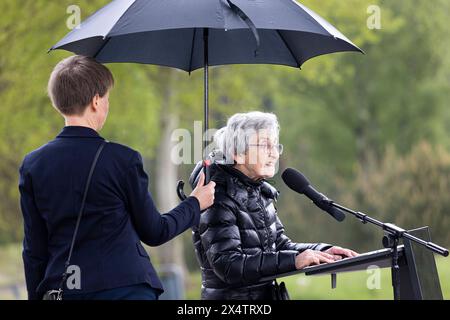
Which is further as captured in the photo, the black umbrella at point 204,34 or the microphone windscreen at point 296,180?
the microphone windscreen at point 296,180

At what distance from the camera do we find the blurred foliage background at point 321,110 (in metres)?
12.8

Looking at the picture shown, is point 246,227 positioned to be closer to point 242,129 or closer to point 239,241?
point 239,241

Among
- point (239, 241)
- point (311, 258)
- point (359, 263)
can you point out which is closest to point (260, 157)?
point (239, 241)

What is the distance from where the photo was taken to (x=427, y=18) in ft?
84.1

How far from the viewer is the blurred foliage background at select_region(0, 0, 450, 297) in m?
12.8

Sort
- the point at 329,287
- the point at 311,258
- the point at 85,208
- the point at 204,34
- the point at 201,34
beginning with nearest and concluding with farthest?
the point at 85,208 → the point at 311,258 → the point at 204,34 → the point at 201,34 → the point at 329,287

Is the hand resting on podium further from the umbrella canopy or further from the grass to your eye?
the grass

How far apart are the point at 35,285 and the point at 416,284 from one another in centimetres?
172

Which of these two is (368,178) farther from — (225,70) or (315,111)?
(315,111)

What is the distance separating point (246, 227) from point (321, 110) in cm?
2378

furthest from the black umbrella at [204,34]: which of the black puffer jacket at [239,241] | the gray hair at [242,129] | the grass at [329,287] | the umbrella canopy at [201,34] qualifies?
the grass at [329,287]

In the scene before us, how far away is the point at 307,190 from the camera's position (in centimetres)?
470

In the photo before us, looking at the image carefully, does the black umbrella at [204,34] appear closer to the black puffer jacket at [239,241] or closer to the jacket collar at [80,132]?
the black puffer jacket at [239,241]
